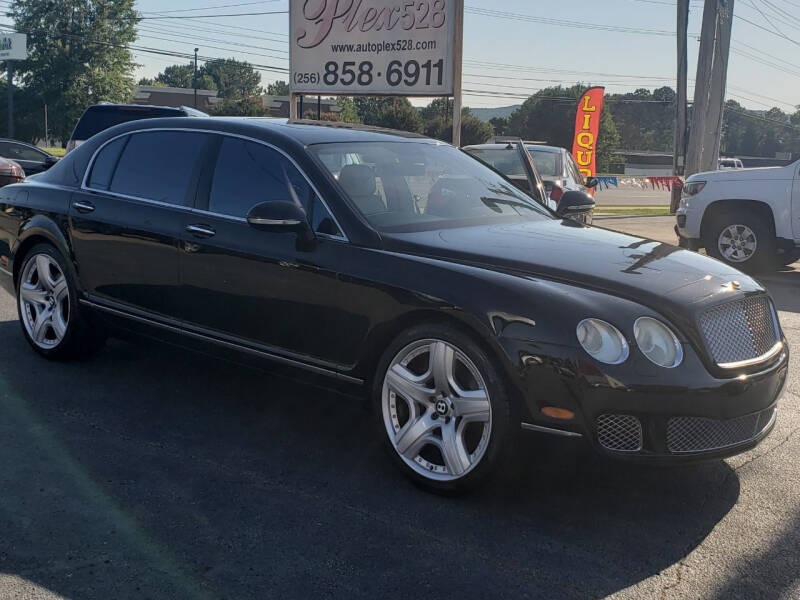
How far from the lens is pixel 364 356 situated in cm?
392

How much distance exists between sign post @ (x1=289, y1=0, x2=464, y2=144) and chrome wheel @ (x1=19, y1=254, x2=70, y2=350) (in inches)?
322

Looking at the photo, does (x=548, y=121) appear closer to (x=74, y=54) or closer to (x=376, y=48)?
(x=74, y=54)

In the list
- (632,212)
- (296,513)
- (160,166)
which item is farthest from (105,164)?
(632,212)

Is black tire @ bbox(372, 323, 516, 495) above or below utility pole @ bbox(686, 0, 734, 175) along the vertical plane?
below

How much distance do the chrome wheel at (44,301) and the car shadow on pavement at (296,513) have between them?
858 mm

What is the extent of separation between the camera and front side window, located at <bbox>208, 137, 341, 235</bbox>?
13.8ft

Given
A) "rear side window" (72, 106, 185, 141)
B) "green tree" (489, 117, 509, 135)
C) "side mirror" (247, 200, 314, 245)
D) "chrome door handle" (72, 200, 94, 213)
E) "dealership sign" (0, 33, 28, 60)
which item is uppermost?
"dealership sign" (0, 33, 28, 60)

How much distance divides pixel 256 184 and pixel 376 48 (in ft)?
32.5

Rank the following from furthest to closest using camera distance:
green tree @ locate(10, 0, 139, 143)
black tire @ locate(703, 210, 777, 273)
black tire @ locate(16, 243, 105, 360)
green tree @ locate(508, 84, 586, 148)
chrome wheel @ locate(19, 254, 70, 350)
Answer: green tree @ locate(508, 84, 586, 148), green tree @ locate(10, 0, 139, 143), black tire @ locate(703, 210, 777, 273), chrome wheel @ locate(19, 254, 70, 350), black tire @ locate(16, 243, 105, 360)

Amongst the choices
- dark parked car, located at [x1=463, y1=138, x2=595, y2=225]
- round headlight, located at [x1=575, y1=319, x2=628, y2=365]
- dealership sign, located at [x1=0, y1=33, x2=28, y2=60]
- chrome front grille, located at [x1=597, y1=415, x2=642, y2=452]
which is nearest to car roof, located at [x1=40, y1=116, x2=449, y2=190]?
round headlight, located at [x1=575, y1=319, x2=628, y2=365]

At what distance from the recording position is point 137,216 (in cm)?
492

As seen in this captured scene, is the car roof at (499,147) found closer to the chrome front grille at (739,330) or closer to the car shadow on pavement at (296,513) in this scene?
the car shadow on pavement at (296,513)

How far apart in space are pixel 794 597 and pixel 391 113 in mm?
65308

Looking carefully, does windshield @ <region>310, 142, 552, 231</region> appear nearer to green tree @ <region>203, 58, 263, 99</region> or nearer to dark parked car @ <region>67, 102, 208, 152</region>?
dark parked car @ <region>67, 102, 208, 152</region>
